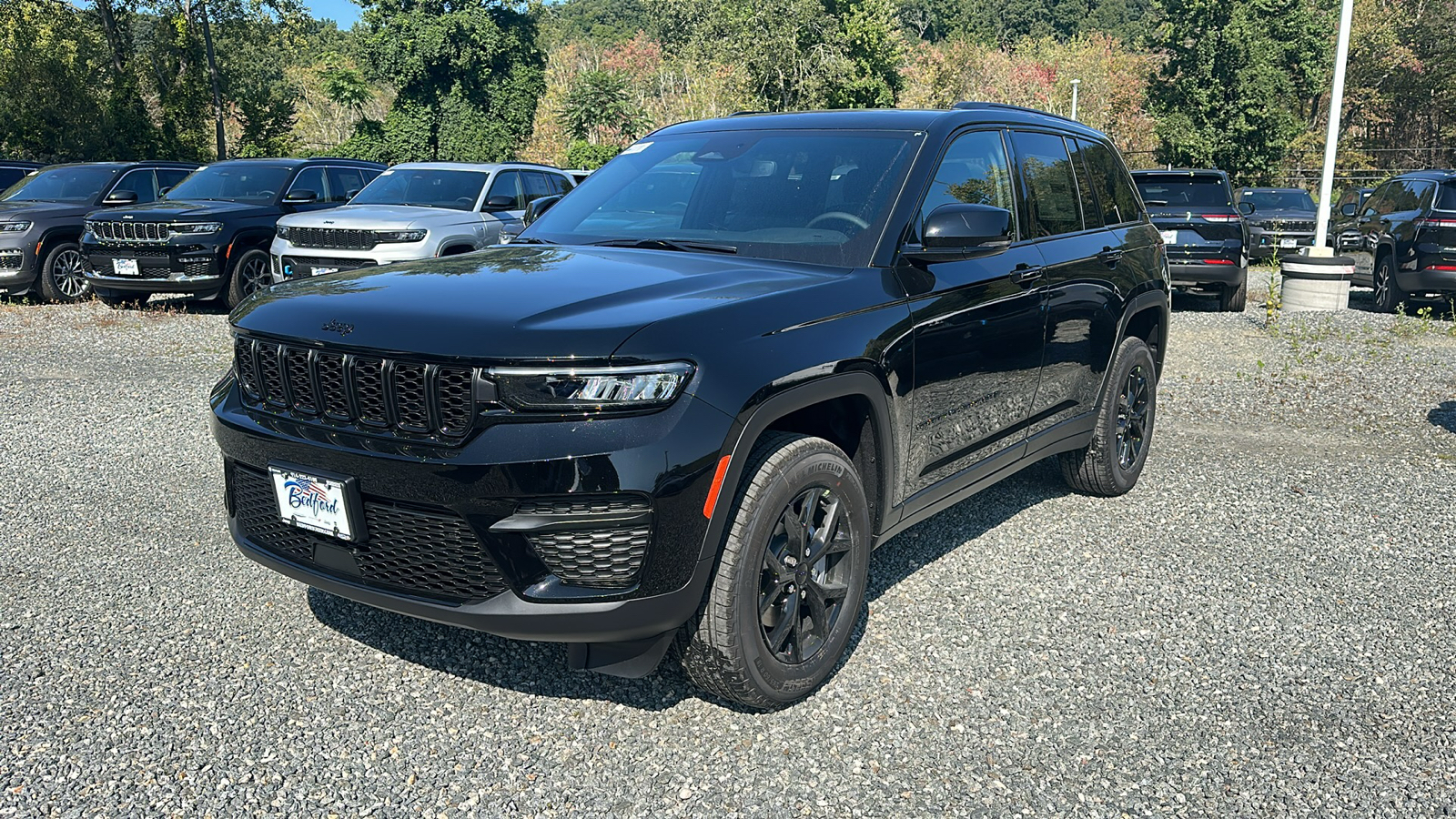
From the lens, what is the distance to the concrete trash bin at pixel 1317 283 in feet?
43.4

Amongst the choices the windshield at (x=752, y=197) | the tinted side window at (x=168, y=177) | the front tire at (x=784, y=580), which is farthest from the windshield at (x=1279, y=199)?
the front tire at (x=784, y=580)

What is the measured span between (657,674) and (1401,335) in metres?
11.0

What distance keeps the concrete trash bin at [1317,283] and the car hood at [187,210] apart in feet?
39.9

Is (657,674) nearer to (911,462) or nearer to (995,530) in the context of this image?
(911,462)

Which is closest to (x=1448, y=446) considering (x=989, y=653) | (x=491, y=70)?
(x=989, y=653)

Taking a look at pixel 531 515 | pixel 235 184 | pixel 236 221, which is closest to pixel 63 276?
pixel 235 184

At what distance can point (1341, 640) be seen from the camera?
4.02 metres

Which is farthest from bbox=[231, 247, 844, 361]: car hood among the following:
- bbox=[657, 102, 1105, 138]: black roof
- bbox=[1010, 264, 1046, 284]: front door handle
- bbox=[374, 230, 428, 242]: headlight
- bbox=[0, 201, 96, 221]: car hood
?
bbox=[0, 201, 96, 221]: car hood

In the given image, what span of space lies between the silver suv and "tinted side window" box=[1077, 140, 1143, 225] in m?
5.95

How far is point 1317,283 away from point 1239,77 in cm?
2929

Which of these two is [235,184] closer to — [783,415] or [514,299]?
[514,299]

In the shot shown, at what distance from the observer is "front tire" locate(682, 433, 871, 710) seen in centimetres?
311

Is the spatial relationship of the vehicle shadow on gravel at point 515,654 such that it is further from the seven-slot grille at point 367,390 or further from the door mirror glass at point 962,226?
the door mirror glass at point 962,226

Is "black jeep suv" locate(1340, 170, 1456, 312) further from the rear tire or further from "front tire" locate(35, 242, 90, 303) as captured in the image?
"front tire" locate(35, 242, 90, 303)
